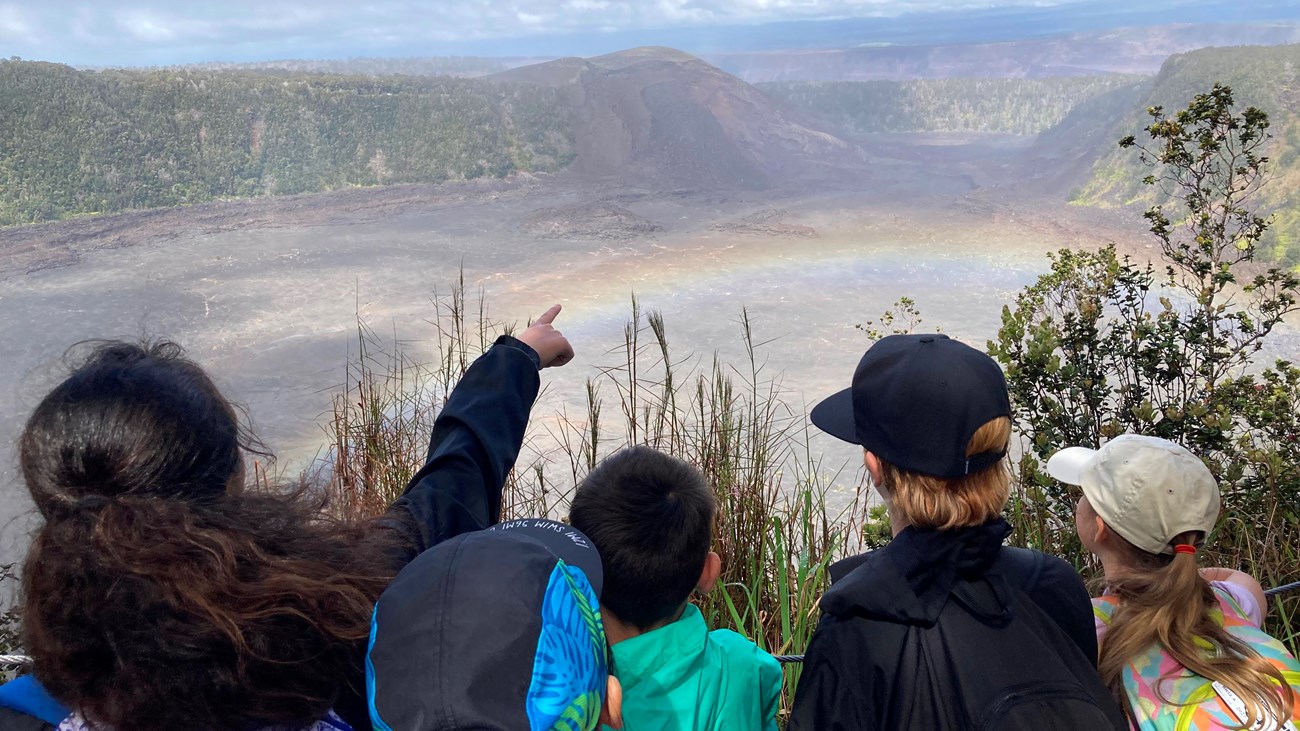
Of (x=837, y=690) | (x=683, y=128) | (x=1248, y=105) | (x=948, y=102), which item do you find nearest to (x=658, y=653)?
(x=837, y=690)

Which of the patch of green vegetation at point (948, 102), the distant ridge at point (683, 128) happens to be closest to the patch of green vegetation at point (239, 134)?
the distant ridge at point (683, 128)

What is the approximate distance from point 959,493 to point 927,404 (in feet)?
0.35

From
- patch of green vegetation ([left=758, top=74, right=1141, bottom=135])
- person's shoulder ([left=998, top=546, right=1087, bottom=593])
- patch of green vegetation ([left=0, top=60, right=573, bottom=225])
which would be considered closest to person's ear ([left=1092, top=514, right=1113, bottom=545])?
→ person's shoulder ([left=998, top=546, right=1087, bottom=593])

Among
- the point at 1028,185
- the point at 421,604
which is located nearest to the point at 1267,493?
the point at 421,604

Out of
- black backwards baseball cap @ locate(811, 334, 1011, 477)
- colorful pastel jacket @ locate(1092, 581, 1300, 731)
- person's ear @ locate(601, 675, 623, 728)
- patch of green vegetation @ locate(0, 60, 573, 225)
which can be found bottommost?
colorful pastel jacket @ locate(1092, 581, 1300, 731)

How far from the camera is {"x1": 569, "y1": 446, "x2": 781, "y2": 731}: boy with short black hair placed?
107 centimetres

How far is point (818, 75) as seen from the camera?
95.2 feet

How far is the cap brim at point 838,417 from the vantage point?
3.82ft

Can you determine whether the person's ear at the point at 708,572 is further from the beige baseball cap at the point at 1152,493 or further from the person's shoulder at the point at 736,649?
the beige baseball cap at the point at 1152,493

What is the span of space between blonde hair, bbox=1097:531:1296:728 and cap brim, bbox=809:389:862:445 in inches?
15.6

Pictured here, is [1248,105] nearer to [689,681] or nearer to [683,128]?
[689,681]

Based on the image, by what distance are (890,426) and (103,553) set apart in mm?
774

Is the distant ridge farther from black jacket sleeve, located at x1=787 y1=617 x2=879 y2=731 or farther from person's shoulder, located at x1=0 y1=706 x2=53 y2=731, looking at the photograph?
person's shoulder, located at x1=0 y1=706 x2=53 y2=731

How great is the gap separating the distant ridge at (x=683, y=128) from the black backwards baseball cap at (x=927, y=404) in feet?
Result: 50.4
